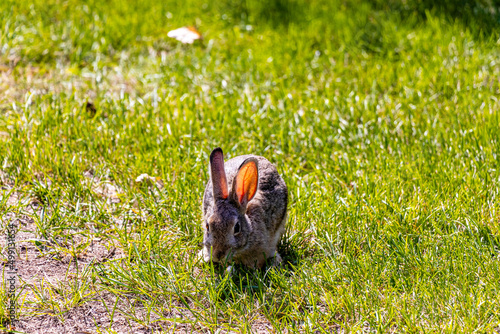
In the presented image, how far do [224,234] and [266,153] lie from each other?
1.74 meters

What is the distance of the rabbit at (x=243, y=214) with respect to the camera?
369 cm

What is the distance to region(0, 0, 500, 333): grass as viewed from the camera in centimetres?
360

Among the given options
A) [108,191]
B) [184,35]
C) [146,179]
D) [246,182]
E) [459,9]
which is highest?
[459,9]

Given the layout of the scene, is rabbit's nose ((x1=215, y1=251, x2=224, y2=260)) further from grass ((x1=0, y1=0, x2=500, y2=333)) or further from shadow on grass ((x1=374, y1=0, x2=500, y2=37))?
shadow on grass ((x1=374, y1=0, x2=500, y2=37))

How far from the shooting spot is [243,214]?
388cm

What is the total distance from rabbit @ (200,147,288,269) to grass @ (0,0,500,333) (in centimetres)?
17

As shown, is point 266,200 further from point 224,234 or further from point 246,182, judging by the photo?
point 224,234

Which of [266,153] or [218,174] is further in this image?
[266,153]

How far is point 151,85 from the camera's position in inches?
250

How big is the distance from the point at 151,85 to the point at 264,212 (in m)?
2.84

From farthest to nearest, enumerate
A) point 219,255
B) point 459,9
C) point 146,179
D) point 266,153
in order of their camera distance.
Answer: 1. point 459,9
2. point 266,153
3. point 146,179
4. point 219,255

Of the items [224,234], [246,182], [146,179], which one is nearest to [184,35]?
[146,179]

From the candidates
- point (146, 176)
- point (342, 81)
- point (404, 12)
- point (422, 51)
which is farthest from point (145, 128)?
point (404, 12)

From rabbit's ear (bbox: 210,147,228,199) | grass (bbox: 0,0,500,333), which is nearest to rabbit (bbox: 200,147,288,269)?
rabbit's ear (bbox: 210,147,228,199)
